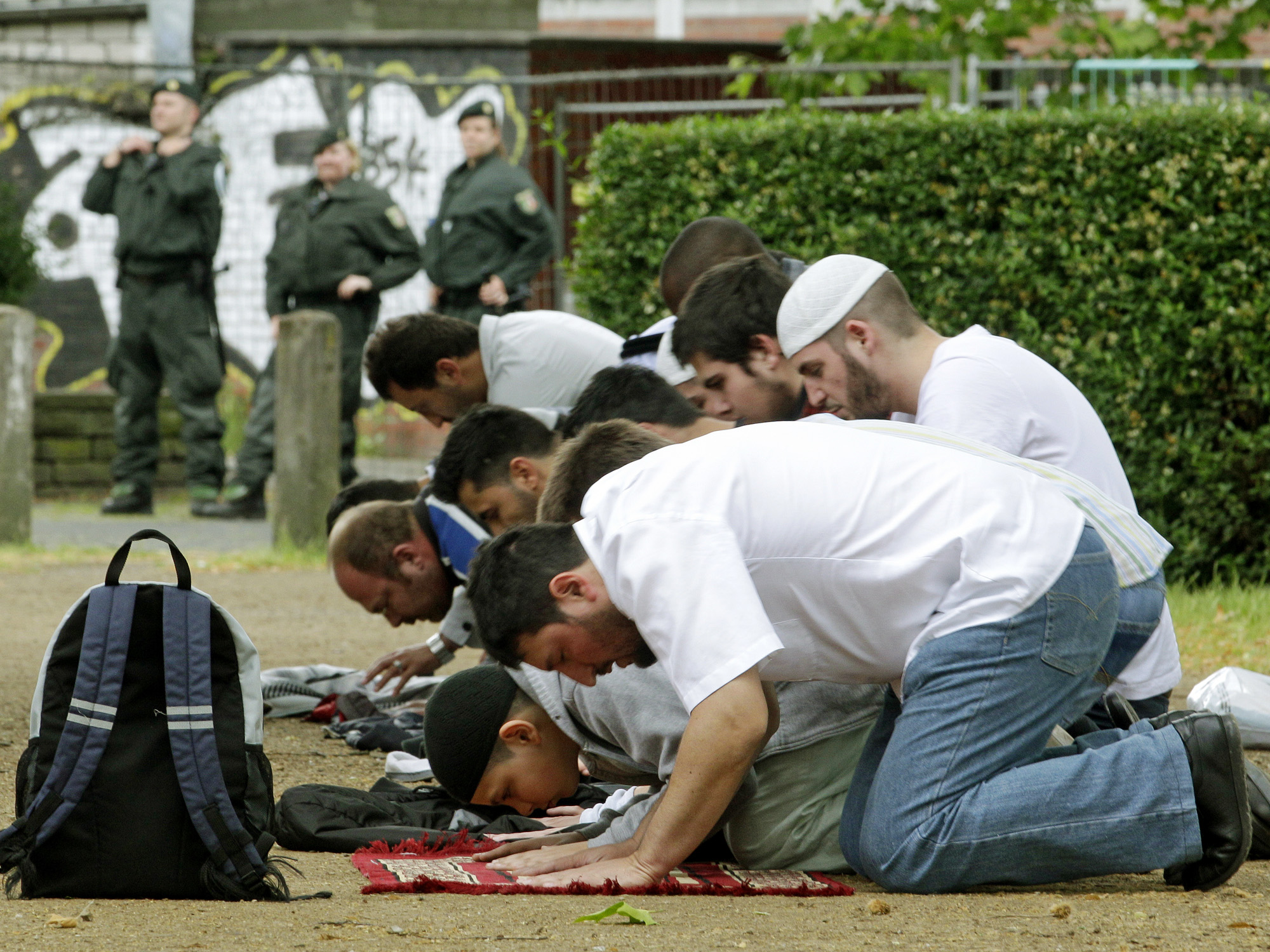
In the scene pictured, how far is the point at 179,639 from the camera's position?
9.72ft

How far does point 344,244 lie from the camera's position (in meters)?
10.0

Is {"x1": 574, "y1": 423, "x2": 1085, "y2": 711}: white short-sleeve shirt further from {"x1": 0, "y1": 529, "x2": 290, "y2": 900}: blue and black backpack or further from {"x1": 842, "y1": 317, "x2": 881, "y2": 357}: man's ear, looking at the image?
{"x1": 842, "y1": 317, "x2": 881, "y2": 357}: man's ear

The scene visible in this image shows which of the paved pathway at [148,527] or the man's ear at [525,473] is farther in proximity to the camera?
the paved pathway at [148,527]

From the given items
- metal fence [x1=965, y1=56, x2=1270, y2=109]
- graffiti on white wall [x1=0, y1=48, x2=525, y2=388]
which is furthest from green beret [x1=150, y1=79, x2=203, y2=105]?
metal fence [x1=965, y1=56, x2=1270, y2=109]

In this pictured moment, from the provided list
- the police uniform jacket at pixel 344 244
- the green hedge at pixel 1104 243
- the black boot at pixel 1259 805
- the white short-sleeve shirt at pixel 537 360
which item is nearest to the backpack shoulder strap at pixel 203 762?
the black boot at pixel 1259 805

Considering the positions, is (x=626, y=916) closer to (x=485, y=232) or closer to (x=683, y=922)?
(x=683, y=922)

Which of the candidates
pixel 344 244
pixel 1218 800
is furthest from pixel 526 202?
pixel 1218 800

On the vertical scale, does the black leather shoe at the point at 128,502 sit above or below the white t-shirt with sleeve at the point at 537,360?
below

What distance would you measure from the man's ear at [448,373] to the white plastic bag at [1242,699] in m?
2.65

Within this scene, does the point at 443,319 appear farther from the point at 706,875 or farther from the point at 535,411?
the point at 706,875

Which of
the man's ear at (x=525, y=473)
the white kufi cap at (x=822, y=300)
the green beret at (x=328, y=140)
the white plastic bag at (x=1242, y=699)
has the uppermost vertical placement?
the green beret at (x=328, y=140)

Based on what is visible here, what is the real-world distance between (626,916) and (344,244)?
7.81 meters

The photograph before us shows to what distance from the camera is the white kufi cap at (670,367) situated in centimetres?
505

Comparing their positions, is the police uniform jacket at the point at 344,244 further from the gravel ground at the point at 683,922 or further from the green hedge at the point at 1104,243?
A: the gravel ground at the point at 683,922
